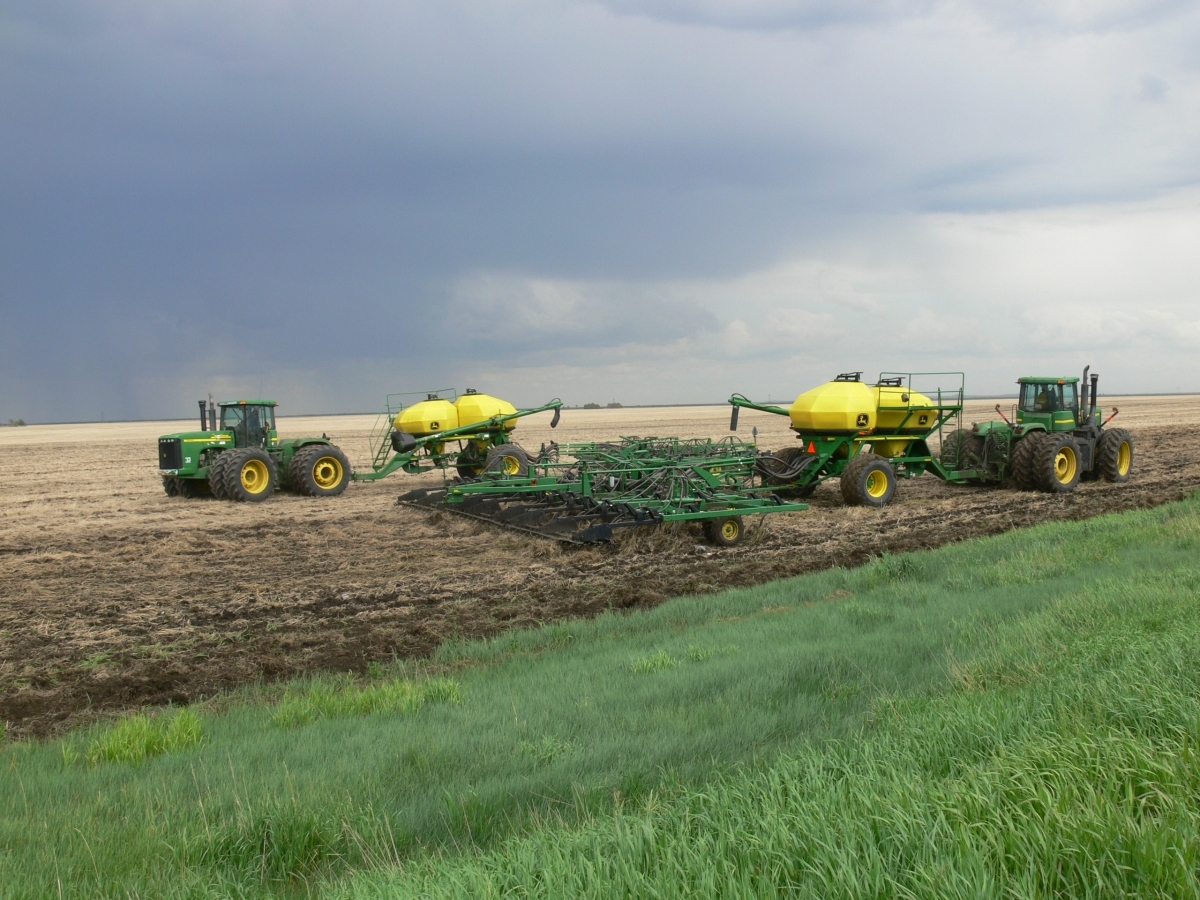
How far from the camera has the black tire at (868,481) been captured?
1625 cm

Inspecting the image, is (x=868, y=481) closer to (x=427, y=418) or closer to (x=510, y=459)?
(x=510, y=459)

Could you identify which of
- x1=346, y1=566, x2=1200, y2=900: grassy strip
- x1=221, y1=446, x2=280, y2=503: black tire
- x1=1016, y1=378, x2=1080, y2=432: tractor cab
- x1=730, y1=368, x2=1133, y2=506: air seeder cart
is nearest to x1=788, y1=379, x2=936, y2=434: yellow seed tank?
x1=730, y1=368, x2=1133, y2=506: air seeder cart

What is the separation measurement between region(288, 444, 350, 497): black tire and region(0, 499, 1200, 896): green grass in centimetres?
1284

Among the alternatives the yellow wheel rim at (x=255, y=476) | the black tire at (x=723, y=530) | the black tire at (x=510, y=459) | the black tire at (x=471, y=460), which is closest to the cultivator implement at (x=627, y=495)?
the black tire at (x=723, y=530)

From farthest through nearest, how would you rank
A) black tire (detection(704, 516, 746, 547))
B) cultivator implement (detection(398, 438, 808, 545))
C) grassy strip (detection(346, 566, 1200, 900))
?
1. black tire (detection(704, 516, 746, 547))
2. cultivator implement (detection(398, 438, 808, 545))
3. grassy strip (detection(346, 566, 1200, 900))

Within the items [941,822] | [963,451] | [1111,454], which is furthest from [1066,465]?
[941,822]

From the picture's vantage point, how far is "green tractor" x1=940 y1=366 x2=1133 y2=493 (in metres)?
17.4

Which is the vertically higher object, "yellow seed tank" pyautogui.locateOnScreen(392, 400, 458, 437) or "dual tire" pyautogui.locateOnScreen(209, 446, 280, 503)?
"yellow seed tank" pyautogui.locateOnScreen(392, 400, 458, 437)

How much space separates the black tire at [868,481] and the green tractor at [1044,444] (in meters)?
2.26

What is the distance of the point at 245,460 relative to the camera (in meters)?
18.7

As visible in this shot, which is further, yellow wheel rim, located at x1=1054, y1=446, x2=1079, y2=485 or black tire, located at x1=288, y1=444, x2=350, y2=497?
black tire, located at x1=288, y1=444, x2=350, y2=497

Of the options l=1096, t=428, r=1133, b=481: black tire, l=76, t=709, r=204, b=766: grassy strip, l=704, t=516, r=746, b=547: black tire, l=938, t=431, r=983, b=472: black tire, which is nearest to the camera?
l=76, t=709, r=204, b=766: grassy strip

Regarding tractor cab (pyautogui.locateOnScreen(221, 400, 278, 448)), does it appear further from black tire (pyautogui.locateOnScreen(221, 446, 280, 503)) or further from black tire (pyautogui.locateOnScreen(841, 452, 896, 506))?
black tire (pyautogui.locateOnScreen(841, 452, 896, 506))

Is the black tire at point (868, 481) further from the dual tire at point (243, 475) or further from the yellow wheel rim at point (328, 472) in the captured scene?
the dual tire at point (243, 475)
